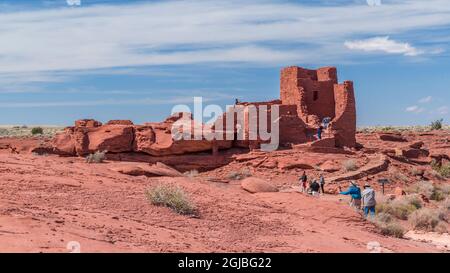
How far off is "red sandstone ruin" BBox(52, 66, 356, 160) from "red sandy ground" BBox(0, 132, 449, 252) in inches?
463

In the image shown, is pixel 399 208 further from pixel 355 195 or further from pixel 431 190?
pixel 431 190

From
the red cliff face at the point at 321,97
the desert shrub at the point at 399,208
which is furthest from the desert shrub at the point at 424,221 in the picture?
the red cliff face at the point at 321,97

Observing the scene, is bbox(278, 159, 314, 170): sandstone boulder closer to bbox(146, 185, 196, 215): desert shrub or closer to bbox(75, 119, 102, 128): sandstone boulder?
bbox(75, 119, 102, 128): sandstone boulder

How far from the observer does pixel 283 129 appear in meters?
29.4

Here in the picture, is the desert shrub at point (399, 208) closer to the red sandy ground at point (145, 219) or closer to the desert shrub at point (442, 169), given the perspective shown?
the red sandy ground at point (145, 219)

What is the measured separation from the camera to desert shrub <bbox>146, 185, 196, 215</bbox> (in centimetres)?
1166

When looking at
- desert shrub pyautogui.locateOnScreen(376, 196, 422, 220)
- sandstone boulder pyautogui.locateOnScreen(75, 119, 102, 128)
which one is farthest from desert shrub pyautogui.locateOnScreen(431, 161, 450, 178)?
sandstone boulder pyautogui.locateOnScreen(75, 119, 102, 128)

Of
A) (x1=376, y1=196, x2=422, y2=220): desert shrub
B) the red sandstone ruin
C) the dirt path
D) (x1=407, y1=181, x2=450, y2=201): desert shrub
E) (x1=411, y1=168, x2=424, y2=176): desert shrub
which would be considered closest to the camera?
the dirt path

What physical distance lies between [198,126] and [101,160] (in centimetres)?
582

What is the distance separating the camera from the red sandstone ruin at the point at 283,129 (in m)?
28.6

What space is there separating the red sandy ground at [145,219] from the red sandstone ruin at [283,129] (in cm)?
1175

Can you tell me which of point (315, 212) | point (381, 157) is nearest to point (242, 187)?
point (315, 212)

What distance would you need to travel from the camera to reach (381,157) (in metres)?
28.6

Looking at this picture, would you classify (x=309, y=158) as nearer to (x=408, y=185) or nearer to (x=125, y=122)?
(x=408, y=185)
